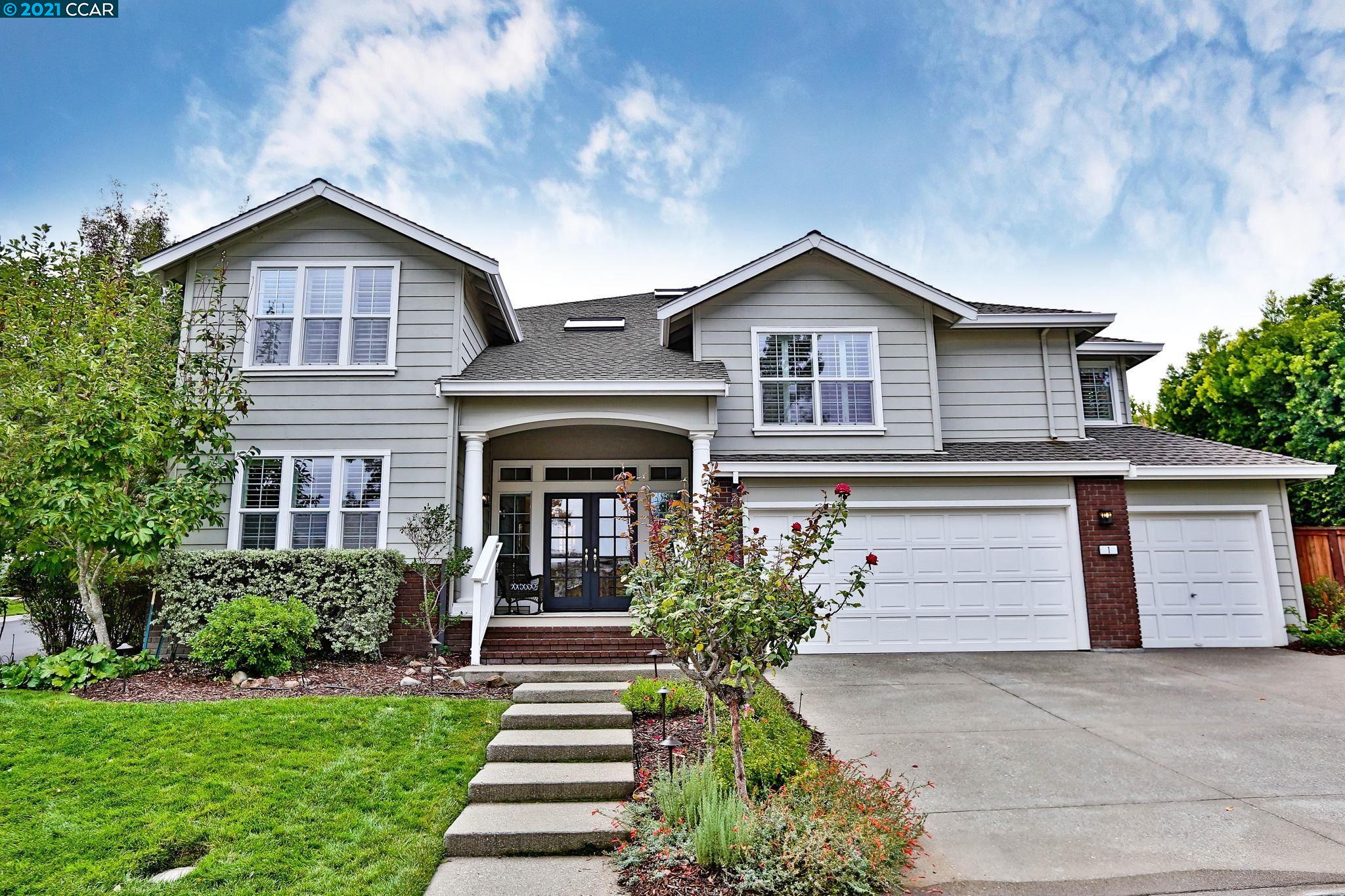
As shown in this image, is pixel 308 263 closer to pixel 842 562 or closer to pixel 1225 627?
pixel 842 562

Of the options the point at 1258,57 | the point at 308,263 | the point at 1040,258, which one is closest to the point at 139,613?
the point at 308,263

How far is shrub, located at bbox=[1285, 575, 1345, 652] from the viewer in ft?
30.1

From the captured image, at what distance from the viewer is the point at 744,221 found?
53.2 feet

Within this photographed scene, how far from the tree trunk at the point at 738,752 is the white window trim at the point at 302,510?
6.49 meters

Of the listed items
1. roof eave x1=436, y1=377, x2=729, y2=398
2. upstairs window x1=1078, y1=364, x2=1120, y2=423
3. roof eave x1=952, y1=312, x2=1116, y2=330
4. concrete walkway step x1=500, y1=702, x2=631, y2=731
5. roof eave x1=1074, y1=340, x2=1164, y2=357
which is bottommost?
concrete walkway step x1=500, y1=702, x2=631, y2=731

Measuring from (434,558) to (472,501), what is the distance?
88 centimetres

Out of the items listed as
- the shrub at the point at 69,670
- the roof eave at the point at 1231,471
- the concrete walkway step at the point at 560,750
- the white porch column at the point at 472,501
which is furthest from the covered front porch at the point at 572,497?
the roof eave at the point at 1231,471

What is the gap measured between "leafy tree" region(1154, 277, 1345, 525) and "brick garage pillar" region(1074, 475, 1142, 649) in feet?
24.8

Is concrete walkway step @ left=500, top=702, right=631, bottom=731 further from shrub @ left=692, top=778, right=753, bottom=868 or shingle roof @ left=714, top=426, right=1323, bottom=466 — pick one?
shingle roof @ left=714, top=426, right=1323, bottom=466

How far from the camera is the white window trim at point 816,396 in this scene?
1007 centimetres

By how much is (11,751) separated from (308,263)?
261 inches

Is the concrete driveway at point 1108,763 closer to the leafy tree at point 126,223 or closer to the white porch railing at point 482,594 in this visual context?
the white porch railing at point 482,594

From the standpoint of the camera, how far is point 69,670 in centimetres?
680

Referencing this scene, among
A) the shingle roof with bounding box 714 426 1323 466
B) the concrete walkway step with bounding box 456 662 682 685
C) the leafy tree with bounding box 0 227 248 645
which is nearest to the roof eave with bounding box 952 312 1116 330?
the shingle roof with bounding box 714 426 1323 466
